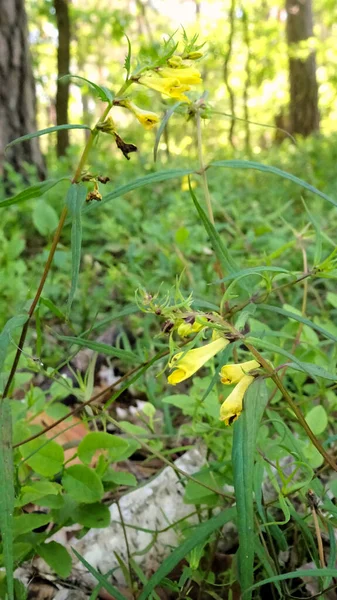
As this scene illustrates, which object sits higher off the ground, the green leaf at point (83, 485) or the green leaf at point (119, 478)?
the green leaf at point (83, 485)

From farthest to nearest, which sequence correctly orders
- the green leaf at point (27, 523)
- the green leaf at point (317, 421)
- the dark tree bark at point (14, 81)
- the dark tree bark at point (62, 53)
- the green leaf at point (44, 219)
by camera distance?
the dark tree bark at point (62, 53) < the dark tree bark at point (14, 81) < the green leaf at point (44, 219) < the green leaf at point (317, 421) < the green leaf at point (27, 523)

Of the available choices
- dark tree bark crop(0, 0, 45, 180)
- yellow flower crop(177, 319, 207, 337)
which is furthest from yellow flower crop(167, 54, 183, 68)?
dark tree bark crop(0, 0, 45, 180)

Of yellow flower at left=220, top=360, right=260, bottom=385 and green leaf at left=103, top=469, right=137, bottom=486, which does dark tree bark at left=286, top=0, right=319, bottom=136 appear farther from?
yellow flower at left=220, top=360, right=260, bottom=385

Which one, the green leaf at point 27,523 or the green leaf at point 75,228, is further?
the green leaf at point 27,523

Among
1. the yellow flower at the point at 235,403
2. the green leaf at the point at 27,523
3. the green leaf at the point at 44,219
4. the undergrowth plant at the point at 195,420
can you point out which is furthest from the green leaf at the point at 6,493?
the green leaf at the point at 44,219

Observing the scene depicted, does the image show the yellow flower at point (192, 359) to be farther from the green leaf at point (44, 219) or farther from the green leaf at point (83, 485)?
the green leaf at point (44, 219)

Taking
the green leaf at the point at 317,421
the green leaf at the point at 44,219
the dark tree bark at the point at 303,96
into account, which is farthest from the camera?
the dark tree bark at the point at 303,96

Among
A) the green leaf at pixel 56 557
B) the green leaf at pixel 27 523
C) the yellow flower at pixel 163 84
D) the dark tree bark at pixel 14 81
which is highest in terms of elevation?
the dark tree bark at pixel 14 81
